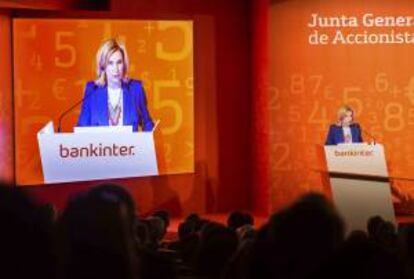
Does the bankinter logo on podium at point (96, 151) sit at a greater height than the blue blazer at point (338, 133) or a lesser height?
lesser

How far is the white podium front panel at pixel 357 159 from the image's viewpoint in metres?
7.80

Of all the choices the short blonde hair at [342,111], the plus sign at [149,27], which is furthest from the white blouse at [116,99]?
the short blonde hair at [342,111]

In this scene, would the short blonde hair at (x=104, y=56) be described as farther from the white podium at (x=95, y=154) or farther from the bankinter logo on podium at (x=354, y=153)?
the bankinter logo on podium at (x=354, y=153)

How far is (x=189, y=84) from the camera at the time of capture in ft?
30.3

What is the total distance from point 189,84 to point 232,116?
1015 mm

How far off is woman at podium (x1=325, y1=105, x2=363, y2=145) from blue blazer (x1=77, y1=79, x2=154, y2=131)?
2.11 metres

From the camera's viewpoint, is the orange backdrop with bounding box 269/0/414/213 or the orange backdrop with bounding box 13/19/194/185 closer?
the orange backdrop with bounding box 13/19/194/185

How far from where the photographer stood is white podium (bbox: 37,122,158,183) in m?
8.52

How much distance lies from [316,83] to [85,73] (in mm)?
2711

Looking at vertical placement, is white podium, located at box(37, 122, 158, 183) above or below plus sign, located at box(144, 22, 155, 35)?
below

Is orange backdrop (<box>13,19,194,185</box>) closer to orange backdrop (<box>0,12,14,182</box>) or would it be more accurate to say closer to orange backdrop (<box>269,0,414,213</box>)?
orange backdrop (<box>0,12,14,182</box>)

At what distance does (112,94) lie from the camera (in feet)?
28.7

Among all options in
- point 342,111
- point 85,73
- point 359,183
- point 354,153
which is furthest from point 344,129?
point 85,73

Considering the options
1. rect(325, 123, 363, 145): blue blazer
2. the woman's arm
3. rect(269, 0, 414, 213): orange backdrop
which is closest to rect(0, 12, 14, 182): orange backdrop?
the woman's arm
